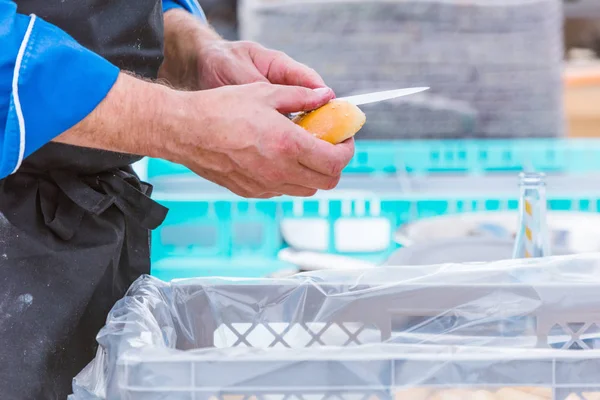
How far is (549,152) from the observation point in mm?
2506

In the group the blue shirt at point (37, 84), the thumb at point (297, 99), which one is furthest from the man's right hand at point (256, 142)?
the blue shirt at point (37, 84)

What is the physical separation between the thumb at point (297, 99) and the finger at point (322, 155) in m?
0.04

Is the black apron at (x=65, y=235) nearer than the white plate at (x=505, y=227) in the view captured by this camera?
Yes

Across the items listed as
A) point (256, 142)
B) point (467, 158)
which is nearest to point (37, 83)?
point (256, 142)

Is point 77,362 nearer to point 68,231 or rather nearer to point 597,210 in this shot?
point 68,231

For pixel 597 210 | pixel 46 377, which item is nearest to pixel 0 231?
pixel 46 377

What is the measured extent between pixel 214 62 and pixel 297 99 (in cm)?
32

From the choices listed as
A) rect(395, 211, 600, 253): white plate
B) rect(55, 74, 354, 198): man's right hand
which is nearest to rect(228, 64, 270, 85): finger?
rect(55, 74, 354, 198): man's right hand

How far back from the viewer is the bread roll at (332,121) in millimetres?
896

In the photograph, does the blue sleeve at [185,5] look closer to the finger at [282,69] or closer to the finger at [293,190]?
the finger at [282,69]

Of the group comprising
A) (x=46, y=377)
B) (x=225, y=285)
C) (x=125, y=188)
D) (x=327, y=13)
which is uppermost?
(x=327, y=13)

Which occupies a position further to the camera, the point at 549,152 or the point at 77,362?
the point at 549,152

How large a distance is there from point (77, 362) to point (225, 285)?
0.23m

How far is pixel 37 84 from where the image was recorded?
736 mm
